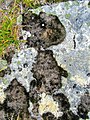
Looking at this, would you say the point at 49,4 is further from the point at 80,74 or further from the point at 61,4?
the point at 80,74

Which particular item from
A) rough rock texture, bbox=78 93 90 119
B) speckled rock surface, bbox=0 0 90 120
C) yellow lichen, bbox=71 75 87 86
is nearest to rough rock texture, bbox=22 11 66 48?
speckled rock surface, bbox=0 0 90 120

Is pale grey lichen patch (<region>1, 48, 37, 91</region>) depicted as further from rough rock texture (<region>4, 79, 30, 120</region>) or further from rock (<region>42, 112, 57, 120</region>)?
rock (<region>42, 112, 57, 120</region>)

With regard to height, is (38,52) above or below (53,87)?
above

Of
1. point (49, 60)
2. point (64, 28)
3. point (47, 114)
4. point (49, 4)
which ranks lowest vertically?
point (47, 114)

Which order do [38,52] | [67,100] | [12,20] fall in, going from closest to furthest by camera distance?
[67,100] < [38,52] < [12,20]

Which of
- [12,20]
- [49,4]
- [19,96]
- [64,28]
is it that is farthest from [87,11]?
[19,96]

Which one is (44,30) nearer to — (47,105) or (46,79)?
(46,79)
